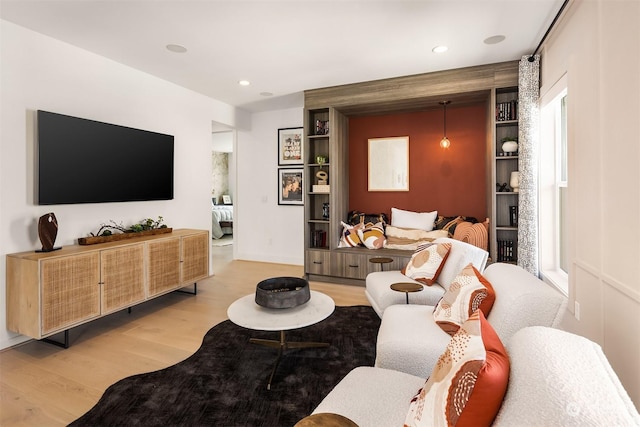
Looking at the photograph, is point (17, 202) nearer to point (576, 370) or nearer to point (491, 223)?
point (576, 370)

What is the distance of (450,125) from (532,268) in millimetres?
2253

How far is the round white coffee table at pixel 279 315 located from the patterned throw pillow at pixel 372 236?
82.6 inches

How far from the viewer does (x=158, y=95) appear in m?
4.32

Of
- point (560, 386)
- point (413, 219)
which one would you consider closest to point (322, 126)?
point (413, 219)

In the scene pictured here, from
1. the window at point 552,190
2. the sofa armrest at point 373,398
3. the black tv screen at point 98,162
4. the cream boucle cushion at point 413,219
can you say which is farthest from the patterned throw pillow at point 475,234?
the black tv screen at point 98,162

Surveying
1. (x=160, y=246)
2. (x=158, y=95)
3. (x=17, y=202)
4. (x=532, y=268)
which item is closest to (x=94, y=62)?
(x=158, y=95)

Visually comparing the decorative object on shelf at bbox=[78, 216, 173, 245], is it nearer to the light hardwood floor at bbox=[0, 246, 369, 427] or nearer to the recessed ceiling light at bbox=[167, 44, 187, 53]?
the light hardwood floor at bbox=[0, 246, 369, 427]

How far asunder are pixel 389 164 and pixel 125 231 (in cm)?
368

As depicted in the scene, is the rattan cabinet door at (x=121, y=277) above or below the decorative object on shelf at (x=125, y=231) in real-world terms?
below

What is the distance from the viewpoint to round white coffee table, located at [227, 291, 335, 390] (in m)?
2.25

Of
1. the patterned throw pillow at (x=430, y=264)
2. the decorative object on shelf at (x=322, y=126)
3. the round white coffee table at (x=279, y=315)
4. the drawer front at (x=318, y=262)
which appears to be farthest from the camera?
the decorative object on shelf at (x=322, y=126)

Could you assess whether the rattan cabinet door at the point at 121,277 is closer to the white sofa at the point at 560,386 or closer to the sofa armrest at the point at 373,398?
the sofa armrest at the point at 373,398

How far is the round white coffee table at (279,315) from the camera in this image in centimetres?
225

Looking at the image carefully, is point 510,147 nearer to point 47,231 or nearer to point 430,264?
point 430,264
